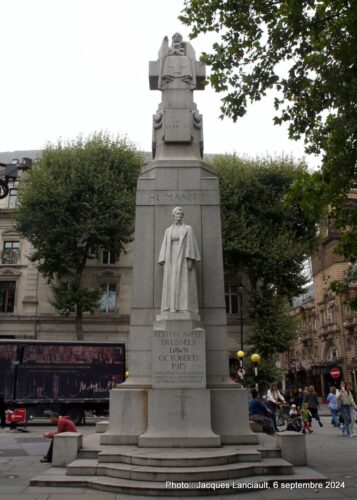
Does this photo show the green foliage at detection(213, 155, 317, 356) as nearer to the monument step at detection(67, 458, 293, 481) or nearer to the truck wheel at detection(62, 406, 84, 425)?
the truck wheel at detection(62, 406, 84, 425)

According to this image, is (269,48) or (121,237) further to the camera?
(121,237)

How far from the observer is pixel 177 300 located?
11.4m

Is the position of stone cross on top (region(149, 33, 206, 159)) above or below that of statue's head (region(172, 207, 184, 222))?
above

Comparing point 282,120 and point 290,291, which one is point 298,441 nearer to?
point 282,120

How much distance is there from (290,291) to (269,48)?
2291 centimetres

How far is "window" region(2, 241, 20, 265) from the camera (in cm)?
4044

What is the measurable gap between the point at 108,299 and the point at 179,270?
93.7 feet

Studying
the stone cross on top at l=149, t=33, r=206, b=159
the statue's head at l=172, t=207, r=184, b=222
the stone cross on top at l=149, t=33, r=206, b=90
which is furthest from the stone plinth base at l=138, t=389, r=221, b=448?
the stone cross on top at l=149, t=33, r=206, b=90

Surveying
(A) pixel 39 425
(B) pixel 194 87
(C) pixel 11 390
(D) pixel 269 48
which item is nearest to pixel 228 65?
(D) pixel 269 48

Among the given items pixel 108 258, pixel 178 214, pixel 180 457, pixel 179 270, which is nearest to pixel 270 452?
pixel 180 457

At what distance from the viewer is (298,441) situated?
1009cm

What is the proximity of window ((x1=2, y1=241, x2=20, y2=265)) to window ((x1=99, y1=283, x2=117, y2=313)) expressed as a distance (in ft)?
25.5

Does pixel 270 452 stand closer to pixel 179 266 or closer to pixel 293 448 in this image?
pixel 293 448

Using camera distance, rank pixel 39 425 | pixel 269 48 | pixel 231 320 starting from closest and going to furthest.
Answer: pixel 269 48
pixel 39 425
pixel 231 320
